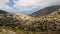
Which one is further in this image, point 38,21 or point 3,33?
point 38,21

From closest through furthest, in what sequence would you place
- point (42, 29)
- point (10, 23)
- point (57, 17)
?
point (42, 29) < point (10, 23) < point (57, 17)

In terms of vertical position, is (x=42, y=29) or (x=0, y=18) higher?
(x=0, y=18)

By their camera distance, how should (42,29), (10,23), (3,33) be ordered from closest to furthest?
(3,33), (42,29), (10,23)

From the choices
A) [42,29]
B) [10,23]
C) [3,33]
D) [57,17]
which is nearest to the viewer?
[3,33]

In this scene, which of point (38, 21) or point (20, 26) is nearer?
point (20, 26)

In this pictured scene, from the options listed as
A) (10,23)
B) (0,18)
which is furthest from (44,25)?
(0,18)

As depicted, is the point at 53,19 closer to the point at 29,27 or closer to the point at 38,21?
the point at 38,21

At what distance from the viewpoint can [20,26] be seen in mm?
66562

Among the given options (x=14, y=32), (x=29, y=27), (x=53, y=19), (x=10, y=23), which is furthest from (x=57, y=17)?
(x=14, y=32)

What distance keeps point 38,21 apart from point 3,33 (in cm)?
2115

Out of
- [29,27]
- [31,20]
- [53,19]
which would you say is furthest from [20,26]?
[53,19]

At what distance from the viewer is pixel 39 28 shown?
6556 cm

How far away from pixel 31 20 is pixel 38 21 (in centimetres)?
353

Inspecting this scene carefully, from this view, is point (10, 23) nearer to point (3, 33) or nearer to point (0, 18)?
point (0, 18)
